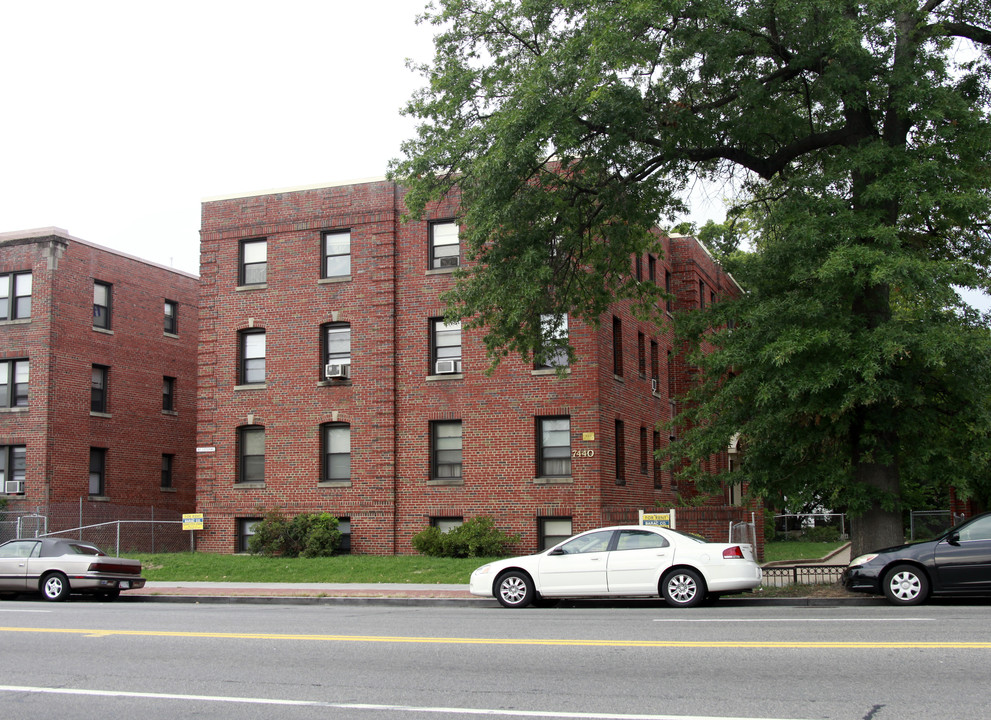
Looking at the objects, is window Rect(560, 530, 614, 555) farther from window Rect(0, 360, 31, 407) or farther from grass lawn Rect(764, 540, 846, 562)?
window Rect(0, 360, 31, 407)

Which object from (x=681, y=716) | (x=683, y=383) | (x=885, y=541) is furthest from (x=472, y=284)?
(x=683, y=383)

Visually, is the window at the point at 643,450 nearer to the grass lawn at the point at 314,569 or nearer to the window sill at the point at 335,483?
the grass lawn at the point at 314,569

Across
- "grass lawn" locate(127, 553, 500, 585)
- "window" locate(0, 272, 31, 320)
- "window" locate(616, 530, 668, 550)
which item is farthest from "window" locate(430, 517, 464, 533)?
"window" locate(0, 272, 31, 320)

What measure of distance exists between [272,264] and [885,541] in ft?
62.8

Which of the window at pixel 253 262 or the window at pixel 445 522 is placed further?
the window at pixel 253 262

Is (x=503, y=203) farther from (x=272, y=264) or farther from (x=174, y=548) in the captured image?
(x=174, y=548)

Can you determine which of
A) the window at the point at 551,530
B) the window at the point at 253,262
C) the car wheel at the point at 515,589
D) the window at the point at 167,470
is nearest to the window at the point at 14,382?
the window at the point at 167,470

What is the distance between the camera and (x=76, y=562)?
67.3 ft

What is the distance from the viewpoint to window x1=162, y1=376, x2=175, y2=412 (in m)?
38.8

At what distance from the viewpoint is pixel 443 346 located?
28688mm

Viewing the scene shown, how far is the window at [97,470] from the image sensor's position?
114ft

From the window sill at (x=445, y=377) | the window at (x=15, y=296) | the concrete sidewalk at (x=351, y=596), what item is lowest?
the concrete sidewalk at (x=351, y=596)

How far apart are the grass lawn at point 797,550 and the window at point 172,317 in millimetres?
23209

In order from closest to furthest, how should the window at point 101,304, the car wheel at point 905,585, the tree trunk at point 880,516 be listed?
the car wheel at point 905,585, the tree trunk at point 880,516, the window at point 101,304
